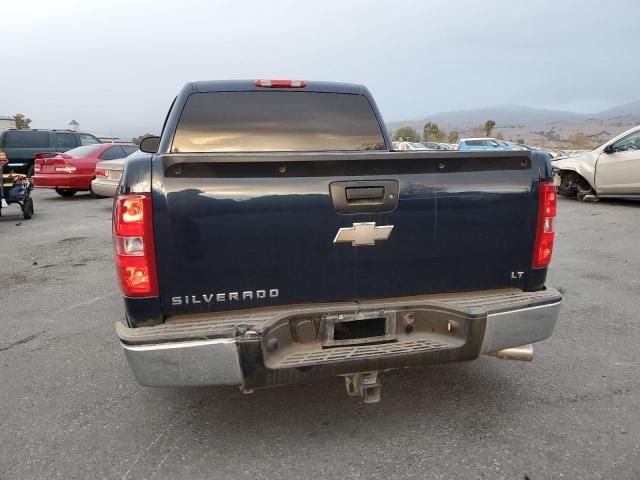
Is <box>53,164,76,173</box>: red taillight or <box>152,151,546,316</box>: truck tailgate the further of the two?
<box>53,164,76,173</box>: red taillight

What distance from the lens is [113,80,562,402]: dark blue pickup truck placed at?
220 cm

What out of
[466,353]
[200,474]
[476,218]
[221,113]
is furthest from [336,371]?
[221,113]

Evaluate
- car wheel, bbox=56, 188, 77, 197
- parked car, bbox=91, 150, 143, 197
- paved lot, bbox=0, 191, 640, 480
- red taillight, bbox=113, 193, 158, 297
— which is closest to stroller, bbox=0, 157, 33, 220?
parked car, bbox=91, 150, 143, 197

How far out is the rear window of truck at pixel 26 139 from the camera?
1680 centimetres

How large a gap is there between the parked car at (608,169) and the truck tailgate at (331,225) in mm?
9876

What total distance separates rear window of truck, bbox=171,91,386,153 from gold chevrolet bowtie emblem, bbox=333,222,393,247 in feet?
4.84

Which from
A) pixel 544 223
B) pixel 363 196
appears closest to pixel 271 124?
pixel 363 196

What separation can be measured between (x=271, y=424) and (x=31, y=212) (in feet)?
33.0

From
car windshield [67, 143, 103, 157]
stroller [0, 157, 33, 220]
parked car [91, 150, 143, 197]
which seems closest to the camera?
stroller [0, 157, 33, 220]

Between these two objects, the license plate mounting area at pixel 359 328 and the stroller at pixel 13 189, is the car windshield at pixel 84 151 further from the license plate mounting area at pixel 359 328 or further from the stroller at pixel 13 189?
the license plate mounting area at pixel 359 328

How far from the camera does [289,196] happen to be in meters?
2.29

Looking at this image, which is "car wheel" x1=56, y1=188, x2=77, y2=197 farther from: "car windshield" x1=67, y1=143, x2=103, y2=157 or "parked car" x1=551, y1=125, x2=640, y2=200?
"parked car" x1=551, y1=125, x2=640, y2=200

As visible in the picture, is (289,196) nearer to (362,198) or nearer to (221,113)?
(362,198)

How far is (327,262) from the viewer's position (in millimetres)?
2387
